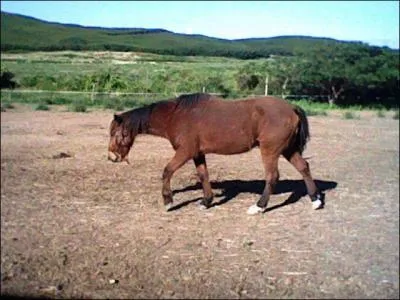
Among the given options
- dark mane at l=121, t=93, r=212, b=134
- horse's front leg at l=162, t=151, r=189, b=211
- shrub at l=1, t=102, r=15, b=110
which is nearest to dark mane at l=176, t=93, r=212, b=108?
dark mane at l=121, t=93, r=212, b=134

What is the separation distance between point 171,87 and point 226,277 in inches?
28.9

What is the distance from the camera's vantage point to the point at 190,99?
262 centimetres

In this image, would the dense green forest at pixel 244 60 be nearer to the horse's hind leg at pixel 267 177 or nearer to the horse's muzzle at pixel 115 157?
the horse's muzzle at pixel 115 157

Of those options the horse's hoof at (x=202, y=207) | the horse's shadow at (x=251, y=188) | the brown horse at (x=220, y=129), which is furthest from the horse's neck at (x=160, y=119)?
the horse's shadow at (x=251, y=188)

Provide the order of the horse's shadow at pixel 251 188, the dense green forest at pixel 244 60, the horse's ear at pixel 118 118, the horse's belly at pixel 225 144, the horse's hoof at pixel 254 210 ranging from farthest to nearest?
the horse's shadow at pixel 251 188, the horse's hoof at pixel 254 210, the horse's belly at pixel 225 144, the horse's ear at pixel 118 118, the dense green forest at pixel 244 60

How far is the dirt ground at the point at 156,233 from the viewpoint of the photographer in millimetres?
1964

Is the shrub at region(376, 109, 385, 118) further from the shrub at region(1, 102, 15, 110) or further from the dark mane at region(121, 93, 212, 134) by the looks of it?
the shrub at region(1, 102, 15, 110)

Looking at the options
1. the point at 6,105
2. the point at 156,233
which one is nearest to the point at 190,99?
the point at 156,233

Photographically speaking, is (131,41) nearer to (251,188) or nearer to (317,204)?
(317,204)

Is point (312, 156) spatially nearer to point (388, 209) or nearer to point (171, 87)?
point (388, 209)

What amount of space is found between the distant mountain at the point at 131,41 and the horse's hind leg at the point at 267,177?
127 centimetres

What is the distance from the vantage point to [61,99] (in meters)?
1.91

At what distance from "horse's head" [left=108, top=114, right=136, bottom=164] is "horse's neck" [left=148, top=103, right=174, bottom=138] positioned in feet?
0.50

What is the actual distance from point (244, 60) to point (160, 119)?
102 cm
